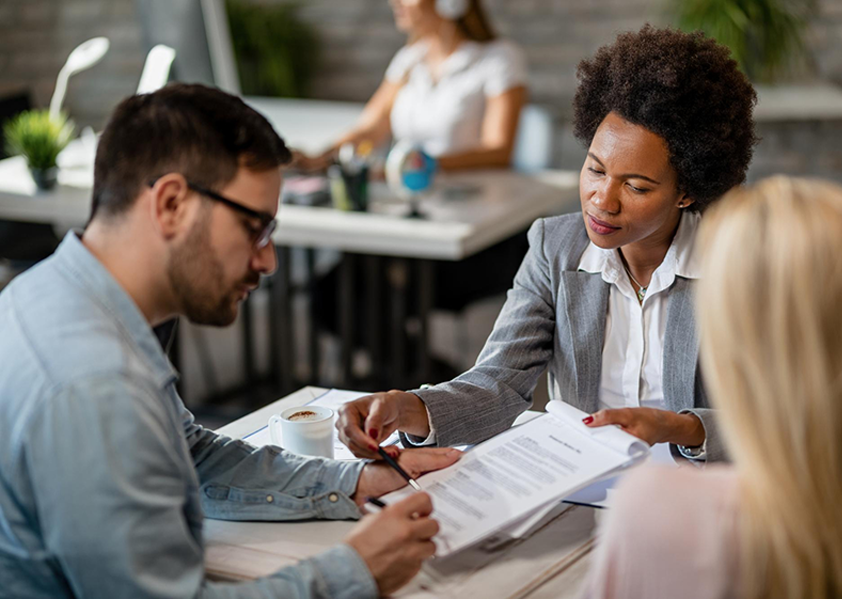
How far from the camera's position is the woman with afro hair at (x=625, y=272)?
4.79 ft

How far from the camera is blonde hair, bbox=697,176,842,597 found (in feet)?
2.56

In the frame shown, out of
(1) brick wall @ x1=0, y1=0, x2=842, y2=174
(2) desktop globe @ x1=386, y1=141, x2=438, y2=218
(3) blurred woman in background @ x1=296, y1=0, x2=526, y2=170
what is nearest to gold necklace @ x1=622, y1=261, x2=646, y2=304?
(2) desktop globe @ x1=386, y1=141, x2=438, y2=218

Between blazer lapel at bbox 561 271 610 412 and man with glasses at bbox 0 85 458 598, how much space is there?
1.83 feet

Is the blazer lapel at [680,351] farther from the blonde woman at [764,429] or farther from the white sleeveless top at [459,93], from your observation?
the white sleeveless top at [459,93]

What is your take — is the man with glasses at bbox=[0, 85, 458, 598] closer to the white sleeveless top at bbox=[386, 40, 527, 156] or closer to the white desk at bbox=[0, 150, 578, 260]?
the white desk at bbox=[0, 150, 578, 260]

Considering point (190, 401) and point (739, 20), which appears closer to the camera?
point (190, 401)

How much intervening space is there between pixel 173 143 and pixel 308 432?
49 cm

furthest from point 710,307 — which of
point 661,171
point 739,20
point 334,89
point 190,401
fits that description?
point 334,89

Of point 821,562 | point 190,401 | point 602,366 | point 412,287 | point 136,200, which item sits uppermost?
point 136,200

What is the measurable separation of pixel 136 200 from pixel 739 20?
3296mm

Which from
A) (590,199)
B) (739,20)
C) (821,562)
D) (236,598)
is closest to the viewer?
(821,562)

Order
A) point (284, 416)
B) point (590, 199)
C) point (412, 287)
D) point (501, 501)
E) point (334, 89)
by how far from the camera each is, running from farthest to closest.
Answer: point (334, 89)
point (412, 287)
point (590, 199)
point (284, 416)
point (501, 501)

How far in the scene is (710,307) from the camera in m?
0.82

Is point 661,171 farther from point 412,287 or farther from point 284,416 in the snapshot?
point 412,287
